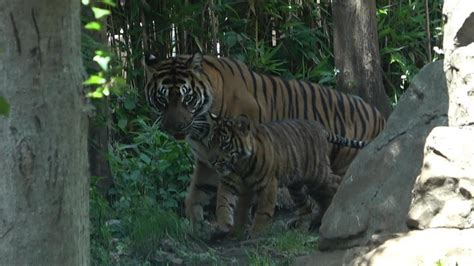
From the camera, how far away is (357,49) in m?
9.84

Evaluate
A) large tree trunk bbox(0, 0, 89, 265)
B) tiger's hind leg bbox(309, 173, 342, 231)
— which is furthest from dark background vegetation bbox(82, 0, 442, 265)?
large tree trunk bbox(0, 0, 89, 265)

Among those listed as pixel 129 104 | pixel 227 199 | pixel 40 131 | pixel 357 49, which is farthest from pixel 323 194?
pixel 40 131

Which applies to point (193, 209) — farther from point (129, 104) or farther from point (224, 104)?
point (129, 104)

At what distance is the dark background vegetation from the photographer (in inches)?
367

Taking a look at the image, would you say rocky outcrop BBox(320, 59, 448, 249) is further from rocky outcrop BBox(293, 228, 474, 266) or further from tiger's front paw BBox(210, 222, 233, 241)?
tiger's front paw BBox(210, 222, 233, 241)

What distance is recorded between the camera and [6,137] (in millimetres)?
3529

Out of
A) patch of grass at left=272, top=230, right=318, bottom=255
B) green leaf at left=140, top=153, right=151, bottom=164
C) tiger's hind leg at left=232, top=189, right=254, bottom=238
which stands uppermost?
green leaf at left=140, top=153, right=151, bottom=164

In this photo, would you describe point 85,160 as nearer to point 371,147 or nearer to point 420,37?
point 371,147

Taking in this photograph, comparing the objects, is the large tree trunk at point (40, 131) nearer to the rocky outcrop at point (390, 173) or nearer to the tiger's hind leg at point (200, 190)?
the rocky outcrop at point (390, 173)

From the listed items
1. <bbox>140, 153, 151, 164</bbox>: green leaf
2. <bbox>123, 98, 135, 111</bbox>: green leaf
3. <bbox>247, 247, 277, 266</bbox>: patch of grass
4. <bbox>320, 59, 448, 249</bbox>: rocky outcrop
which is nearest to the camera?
<bbox>320, 59, 448, 249</bbox>: rocky outcrop

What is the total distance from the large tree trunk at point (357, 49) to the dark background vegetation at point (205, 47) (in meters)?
0.87

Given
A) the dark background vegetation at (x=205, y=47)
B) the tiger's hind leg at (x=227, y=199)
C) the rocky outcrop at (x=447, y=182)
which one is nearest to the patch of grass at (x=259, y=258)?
the tiger's hind leg at (x=227, y=199)

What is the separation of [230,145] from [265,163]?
0.28 metres

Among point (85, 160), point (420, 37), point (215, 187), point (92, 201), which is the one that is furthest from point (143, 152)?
point (85, 160)
